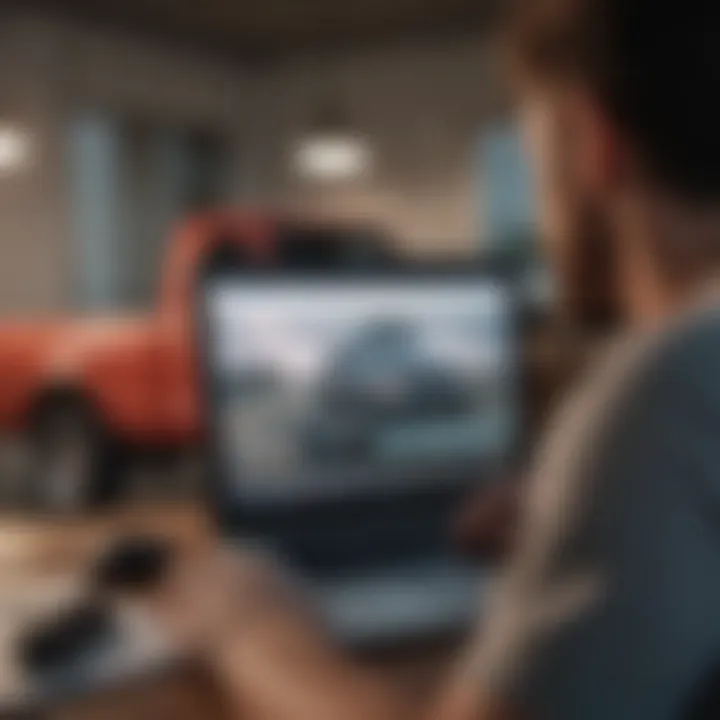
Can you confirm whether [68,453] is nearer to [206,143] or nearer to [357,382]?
[206,143]

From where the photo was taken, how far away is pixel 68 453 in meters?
4.94

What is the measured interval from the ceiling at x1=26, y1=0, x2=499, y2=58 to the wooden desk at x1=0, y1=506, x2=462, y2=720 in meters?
4.16

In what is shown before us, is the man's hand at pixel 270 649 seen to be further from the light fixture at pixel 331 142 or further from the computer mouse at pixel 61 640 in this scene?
the light fixture at pixel 331 142

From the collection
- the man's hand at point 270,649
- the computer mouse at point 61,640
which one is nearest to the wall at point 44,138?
the computer mouse at point 61,640

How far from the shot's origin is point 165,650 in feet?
3.79

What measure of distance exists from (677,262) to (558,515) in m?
0.14

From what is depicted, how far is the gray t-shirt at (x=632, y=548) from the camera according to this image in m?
0.59

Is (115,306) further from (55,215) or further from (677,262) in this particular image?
(677,262)

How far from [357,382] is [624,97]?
1.20 m

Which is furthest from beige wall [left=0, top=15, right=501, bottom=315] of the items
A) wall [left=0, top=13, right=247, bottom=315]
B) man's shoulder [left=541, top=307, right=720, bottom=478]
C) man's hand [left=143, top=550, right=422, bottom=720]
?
man's shoulder [left=541, top=307, right=720, bottom=478]

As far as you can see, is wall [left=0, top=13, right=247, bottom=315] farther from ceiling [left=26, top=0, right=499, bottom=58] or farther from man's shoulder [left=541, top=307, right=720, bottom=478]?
man's shoulder [left=541, top=307, right=720, bottom=478]

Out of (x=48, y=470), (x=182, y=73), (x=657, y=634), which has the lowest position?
(x=48, y=470)

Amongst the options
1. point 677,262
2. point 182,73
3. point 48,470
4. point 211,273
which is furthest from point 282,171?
point 677,262

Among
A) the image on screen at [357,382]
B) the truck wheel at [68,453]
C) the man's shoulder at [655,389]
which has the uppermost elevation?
the man's shoulder at [655,389]
